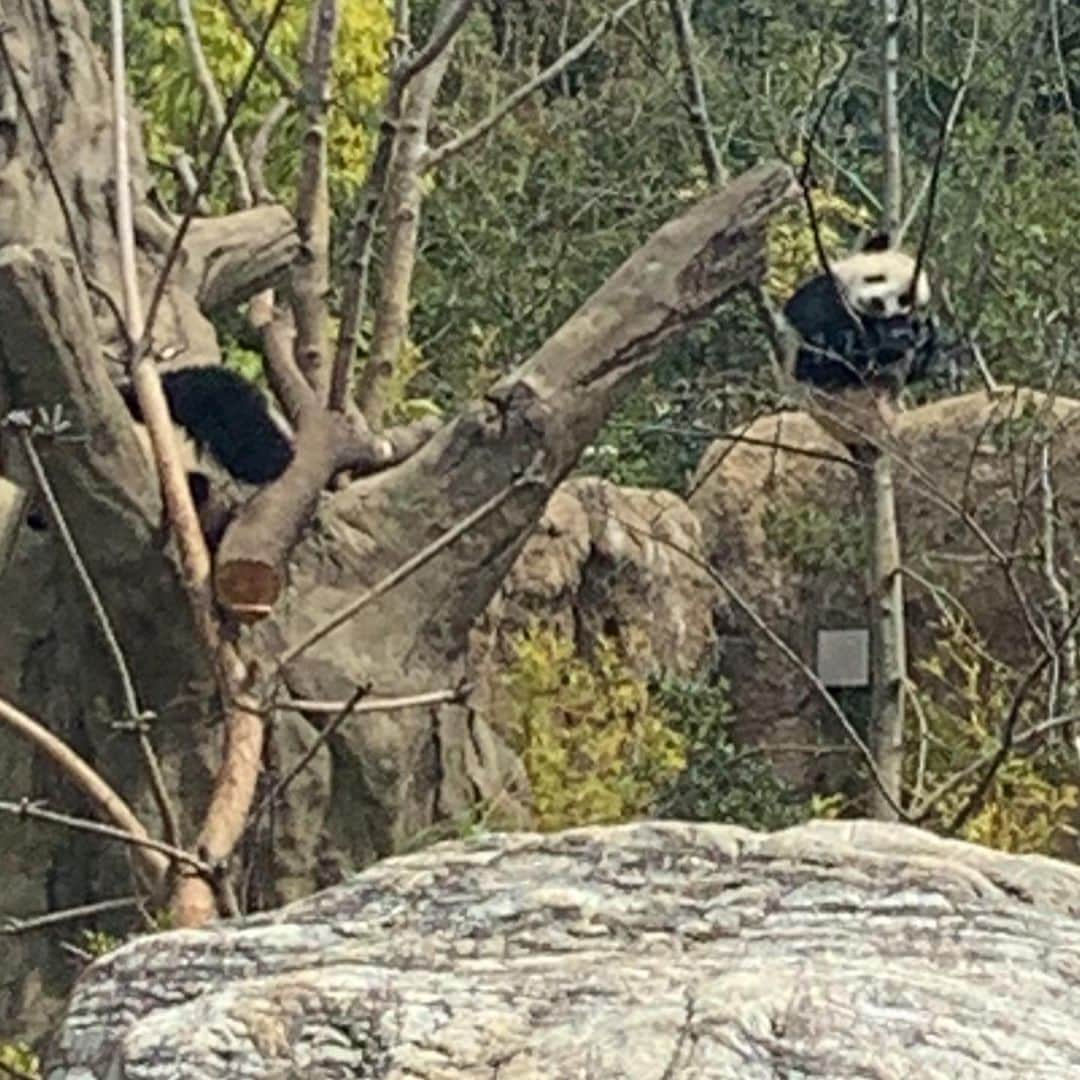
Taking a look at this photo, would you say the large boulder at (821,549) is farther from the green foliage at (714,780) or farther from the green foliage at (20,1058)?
the green foliage at (20,1058)

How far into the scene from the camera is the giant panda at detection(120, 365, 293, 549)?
452 cm

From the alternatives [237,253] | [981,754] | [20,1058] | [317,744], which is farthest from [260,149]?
[317,744]

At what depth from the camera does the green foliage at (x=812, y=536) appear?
7.41 metres

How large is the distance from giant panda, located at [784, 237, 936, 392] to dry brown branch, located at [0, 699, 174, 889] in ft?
7.71

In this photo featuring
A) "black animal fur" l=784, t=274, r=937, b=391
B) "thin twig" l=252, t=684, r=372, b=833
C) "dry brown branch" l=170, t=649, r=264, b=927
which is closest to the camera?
"thin twig" l=252, t=684, r=372, b=833

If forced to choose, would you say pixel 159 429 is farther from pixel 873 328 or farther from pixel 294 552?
pixel 873 328

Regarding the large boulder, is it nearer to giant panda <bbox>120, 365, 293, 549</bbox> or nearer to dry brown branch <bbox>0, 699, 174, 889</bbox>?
giant panda <bbox>120, 365, 293, 549</bbox>

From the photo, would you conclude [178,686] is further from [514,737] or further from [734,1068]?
[734,1068]

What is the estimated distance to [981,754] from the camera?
18.7ft

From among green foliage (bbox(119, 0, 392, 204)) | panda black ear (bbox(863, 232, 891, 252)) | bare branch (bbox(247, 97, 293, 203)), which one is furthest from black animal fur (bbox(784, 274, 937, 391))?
green foliage (bbox(119, 0, 392, 204))

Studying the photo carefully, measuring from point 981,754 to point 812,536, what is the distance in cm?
179

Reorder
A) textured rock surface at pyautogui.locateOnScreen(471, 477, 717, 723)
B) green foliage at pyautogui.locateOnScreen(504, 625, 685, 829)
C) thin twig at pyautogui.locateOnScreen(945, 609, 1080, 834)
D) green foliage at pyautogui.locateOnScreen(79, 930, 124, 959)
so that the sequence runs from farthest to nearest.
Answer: textured rock surface at pyautogui.locateOnScreen(471, 477, 717, 723)
green foliage at pyautogui.locateOnScreen(504, 625, 685, 829)
green foliage at pyautogui.locateOnScreen(79, 930, 124, 959)
thin twig at pyautogui.locateOnScreen(945, 609, 1080, 834)

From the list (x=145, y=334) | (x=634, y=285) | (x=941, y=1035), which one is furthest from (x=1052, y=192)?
(x=941, y=1035)

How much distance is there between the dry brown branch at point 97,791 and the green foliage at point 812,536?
400 centimetres
